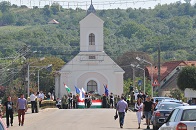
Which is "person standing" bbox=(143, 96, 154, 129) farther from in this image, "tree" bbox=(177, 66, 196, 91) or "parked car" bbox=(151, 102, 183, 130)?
"tree" bbox=(177, 66, 196, 91)

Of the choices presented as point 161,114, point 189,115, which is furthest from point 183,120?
point 161,114

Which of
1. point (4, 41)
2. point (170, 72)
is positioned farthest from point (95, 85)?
point (4, 41)

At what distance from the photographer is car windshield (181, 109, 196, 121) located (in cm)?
2305

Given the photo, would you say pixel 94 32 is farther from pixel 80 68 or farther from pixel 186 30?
pixel 186 30

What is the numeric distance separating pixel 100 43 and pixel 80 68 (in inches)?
152

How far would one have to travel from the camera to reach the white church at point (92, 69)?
298 ft

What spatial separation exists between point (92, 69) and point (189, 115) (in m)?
67.9

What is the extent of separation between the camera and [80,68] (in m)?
90.9

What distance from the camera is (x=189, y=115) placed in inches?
913

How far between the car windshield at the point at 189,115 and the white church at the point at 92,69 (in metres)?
67.1

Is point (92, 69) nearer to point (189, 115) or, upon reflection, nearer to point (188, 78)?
point (188, 78)

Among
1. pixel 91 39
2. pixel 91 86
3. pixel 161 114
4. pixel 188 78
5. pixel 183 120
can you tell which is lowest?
pixel 183 120

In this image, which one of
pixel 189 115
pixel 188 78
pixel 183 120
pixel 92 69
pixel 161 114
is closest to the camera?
pixel 183 120

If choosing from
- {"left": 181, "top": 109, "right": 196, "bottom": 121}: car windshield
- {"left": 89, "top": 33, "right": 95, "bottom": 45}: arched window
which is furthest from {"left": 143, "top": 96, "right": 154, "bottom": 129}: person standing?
{"left": 89, "top": 33, "right": 95, "bottom": 45}: arched window
